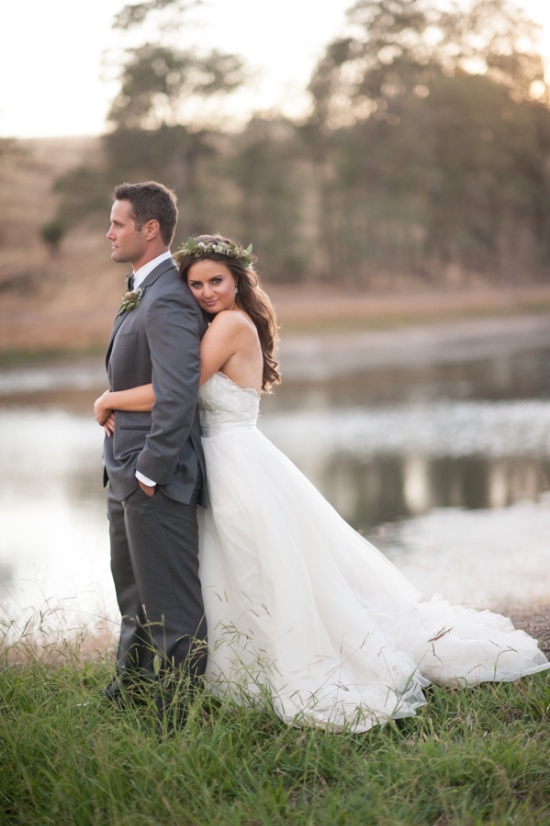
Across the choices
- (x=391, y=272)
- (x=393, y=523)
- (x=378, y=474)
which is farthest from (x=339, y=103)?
(x=393, y=523)

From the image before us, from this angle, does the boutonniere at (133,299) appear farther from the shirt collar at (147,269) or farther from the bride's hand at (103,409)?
the bride's hand at (103,409)

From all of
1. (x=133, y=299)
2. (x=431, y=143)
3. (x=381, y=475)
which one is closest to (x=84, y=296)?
(x=431, y=143)

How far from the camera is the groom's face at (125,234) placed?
377cm

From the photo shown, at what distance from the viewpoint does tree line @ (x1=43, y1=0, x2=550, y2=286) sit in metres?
33.8

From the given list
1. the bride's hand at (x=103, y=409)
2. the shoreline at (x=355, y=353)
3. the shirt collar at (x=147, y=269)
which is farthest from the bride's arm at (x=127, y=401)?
the shoreline at (x=355, y=353)

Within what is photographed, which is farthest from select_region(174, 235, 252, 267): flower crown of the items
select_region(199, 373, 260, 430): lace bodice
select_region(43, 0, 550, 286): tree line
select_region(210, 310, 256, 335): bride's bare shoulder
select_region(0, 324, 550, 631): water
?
select_region(43, 0, 550, 286): tree line

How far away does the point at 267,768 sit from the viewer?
319 centimetres

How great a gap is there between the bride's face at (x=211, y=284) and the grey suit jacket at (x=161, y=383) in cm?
8

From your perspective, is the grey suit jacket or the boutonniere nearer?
the grey suit jacket

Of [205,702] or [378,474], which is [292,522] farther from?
[378,474]

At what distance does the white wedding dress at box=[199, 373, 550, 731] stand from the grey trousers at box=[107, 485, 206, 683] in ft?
0.31

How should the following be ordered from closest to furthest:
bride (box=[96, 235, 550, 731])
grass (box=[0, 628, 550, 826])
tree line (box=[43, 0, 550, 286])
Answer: grass (box=[0, 628, 550, 826]) < bride (box=[96, 235, 550, 731]) < tree line (box=[43, 0, 550, 286])

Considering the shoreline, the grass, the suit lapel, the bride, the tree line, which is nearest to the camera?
the grass

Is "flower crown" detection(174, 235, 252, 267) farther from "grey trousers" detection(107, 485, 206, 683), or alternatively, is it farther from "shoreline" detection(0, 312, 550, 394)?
"shoreline" detection(0, 312, 550, 394)
